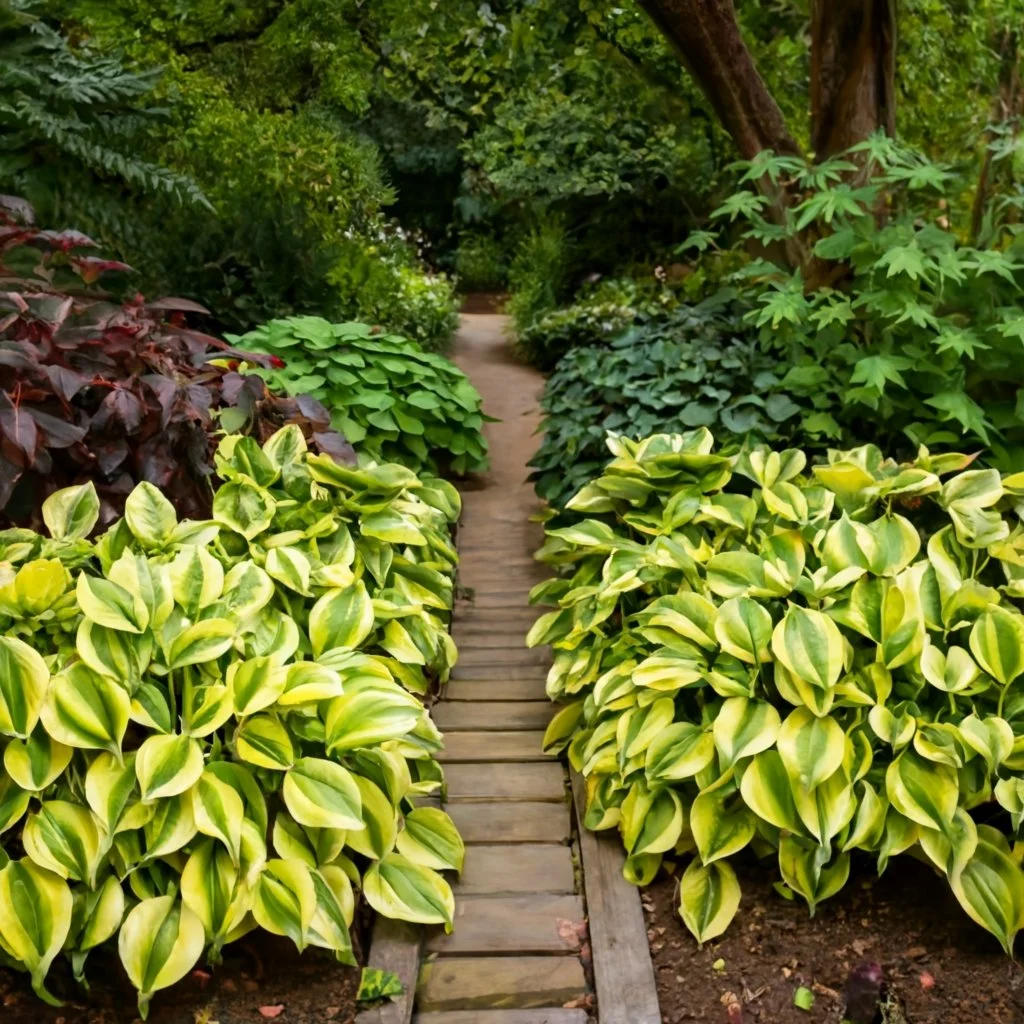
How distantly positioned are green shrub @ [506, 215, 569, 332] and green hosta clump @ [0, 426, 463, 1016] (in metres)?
5.49

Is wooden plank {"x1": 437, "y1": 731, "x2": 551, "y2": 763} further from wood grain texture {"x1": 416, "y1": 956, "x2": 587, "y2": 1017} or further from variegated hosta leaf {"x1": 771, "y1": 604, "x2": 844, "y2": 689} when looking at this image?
variegated hosta leaf {"x1": 771, "y1": 604, "x2": 844, "y2": 689}

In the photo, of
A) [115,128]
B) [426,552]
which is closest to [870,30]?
[426,552]

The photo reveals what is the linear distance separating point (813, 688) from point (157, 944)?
153 cm

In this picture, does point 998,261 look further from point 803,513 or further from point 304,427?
point 304,427

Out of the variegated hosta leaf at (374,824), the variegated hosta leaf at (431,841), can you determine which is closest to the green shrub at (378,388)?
the variegated hosta leaf at (431,841)

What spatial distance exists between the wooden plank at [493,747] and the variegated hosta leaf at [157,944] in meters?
1.02

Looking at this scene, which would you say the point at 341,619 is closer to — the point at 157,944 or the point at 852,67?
the point at 157,944

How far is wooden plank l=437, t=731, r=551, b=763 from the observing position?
2850 mm

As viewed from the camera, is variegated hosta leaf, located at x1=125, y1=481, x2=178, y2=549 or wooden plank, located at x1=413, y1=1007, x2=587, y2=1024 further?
variegated hosta leaf, located at x1=125, y1=481, x2=178, y2=549

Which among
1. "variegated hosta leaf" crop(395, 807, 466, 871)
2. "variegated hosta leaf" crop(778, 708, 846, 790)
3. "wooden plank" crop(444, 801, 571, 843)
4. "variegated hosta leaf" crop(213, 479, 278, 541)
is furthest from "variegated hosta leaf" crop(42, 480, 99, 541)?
"variegated hosta leaf" crop(778, 708, 846, 790)

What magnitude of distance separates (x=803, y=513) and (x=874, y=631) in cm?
52

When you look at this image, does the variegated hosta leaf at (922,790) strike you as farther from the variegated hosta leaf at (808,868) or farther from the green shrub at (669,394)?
the green shrub at (669,394)

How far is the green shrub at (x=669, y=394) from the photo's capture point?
3727 millimetres

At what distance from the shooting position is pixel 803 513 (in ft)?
9.14
